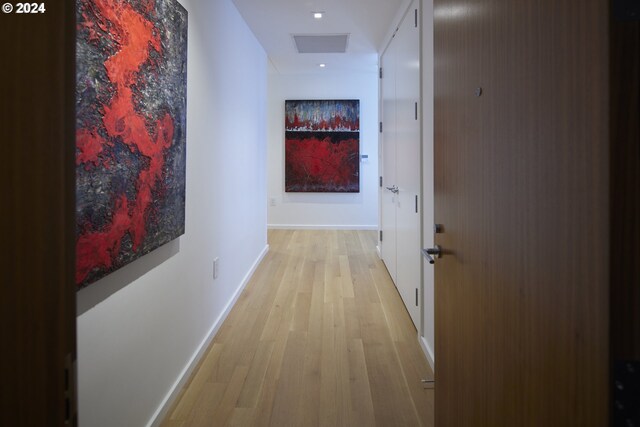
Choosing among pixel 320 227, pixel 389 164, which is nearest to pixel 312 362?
pixel 389 164

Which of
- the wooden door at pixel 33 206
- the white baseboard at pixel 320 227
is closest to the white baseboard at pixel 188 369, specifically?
the wooden door at pixel 33 206

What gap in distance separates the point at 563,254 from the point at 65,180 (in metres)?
0.76

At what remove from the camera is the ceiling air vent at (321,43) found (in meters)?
4.28

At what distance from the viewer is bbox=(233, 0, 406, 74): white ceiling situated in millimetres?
3320

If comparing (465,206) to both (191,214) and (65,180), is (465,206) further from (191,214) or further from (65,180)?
(191,214)

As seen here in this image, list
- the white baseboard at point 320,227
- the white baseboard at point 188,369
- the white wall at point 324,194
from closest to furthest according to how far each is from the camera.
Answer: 1. the white baseboard at point 188,369
2. the white wall at point 324,194
3. the white baseboard at point 320,227

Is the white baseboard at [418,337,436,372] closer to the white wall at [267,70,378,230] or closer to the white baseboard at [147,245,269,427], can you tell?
the white baseboard at [147,245,269,427]

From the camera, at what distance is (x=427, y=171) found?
96.2 inches

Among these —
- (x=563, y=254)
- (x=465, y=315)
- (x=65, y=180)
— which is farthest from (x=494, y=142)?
(x=65, y=180)

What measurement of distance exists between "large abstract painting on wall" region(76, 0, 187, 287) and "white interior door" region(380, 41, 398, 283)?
7.70ft

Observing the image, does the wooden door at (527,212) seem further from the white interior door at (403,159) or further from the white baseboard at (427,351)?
the white interior door at (403,159)

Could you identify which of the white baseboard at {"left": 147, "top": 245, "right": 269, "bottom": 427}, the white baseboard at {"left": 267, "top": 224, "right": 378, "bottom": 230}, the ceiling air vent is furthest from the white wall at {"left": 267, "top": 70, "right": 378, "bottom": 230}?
the white baseboard at {"left": 147, "top": 245, "right": 269, "bottom": 427}

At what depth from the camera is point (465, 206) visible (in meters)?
1.12

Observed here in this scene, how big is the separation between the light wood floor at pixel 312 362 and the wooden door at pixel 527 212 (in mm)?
814
